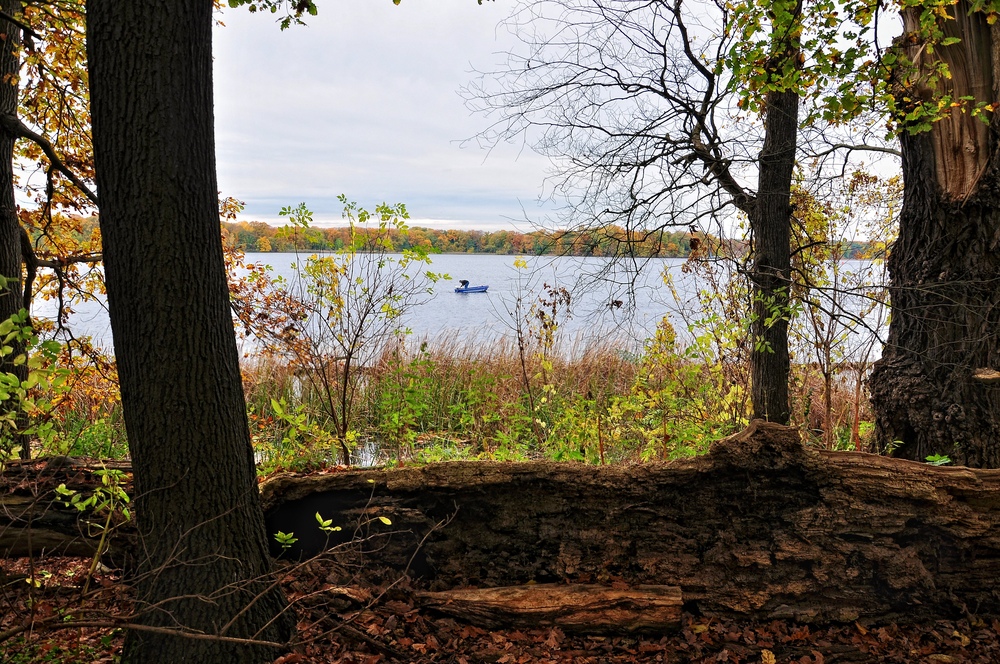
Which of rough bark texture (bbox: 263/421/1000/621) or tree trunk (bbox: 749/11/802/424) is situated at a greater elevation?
tree trunk (bbox: 749/11/802/424)

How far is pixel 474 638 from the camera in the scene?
3.07 meters

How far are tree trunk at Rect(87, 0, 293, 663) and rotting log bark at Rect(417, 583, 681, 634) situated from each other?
0.90 metres

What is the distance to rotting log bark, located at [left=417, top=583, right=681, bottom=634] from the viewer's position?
10.2 ft

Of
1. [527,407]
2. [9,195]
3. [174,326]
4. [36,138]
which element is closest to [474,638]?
[174,326]

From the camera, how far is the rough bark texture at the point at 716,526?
3287mm

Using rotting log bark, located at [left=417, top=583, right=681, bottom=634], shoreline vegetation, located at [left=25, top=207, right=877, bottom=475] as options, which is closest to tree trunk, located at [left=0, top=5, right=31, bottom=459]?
shoreline vegetation, located at [left=25, top=207, right=877, bottom=475]

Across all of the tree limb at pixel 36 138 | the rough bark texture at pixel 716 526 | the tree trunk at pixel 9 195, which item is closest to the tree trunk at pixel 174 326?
the rough bark texture at pixel 716 526

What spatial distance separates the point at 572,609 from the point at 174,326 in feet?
7.28

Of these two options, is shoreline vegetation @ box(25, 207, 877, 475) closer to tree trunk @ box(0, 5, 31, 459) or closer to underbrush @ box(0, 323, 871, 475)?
underbrush @ box(0, 323, 871, 475)

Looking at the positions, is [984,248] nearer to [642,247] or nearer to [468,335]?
[642,247]

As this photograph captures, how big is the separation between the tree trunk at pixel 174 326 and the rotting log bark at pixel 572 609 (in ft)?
2.94

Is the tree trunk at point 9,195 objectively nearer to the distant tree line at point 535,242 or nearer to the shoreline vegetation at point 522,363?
the shoreline vegetation at point 522,363

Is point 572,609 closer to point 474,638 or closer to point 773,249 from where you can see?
point 474,638

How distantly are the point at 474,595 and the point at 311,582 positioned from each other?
826mm
